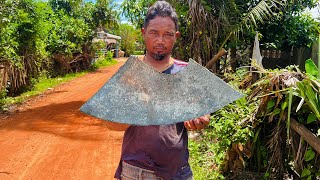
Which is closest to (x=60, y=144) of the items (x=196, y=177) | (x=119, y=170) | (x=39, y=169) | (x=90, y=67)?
(x=39, y=169)

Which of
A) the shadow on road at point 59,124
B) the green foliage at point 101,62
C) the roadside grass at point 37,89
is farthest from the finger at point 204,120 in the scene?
the green foliage at point 101,62

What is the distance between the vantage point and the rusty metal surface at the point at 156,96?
4.33ft

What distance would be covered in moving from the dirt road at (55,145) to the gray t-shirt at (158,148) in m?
3.17

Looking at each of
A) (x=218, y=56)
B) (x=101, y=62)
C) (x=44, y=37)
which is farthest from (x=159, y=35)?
(x=101, y=62)

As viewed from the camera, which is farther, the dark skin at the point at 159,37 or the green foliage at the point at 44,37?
the green foliage at the point at 44,37

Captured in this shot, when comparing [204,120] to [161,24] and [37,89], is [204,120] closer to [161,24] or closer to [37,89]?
[161,24]

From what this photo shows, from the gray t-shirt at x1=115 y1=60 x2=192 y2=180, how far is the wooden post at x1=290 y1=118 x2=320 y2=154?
1856 mm

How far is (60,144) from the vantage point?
5965 mm

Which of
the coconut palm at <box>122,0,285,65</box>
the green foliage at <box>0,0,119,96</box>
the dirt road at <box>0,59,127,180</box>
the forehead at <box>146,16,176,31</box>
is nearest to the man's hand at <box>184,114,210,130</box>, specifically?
the forehead at <box>146,16,176,31</box>

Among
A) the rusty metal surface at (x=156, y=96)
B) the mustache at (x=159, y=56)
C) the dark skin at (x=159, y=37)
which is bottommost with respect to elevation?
the rusty metal surface at (x=156, y=96)

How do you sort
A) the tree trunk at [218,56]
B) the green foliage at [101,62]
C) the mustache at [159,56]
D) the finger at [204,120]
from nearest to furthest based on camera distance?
the finger at [204,120], the mustache at [159,56], the tree trunk at [218,56], the green foliage at [101,62]

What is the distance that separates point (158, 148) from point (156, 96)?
0.30 m

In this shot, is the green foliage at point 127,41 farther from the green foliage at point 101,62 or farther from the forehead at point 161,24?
the forehead at point 161,24

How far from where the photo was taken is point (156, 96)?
4.54 ft
